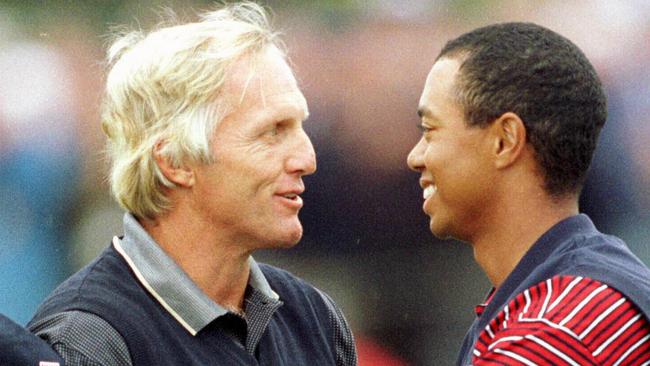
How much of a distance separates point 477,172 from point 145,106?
2.03 ft

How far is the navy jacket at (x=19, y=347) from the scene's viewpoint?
2.00 meters

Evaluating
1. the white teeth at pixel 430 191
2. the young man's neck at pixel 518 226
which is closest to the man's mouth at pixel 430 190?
the white teeth at pixel 430 191

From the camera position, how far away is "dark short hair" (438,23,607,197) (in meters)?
2.18

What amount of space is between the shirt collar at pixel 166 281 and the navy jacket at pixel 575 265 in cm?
47

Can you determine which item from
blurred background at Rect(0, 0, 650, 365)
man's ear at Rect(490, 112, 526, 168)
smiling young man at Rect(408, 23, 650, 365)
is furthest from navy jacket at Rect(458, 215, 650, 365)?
blurred background at Rect(0, 0, 650, 365)

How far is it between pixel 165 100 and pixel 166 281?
33 cm

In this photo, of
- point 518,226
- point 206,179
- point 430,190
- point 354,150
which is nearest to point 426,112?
point 430,190

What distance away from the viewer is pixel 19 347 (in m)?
2.02

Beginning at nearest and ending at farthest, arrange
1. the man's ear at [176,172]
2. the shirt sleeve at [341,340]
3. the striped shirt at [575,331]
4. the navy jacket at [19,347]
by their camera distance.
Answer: the striped shirt at [575,331], the navy jacket at [19,347], the man's ear at [176,172], the shirt sleeve at [341,340]

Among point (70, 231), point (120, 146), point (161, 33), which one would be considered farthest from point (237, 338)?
point (70, 231)

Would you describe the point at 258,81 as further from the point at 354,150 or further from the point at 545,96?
the point at 354,150

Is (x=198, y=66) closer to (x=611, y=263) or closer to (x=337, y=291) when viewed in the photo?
(x=611, y=263)

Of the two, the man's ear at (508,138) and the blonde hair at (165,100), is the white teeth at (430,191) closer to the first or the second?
the man's ear at (508,138)

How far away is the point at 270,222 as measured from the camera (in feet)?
7.87
